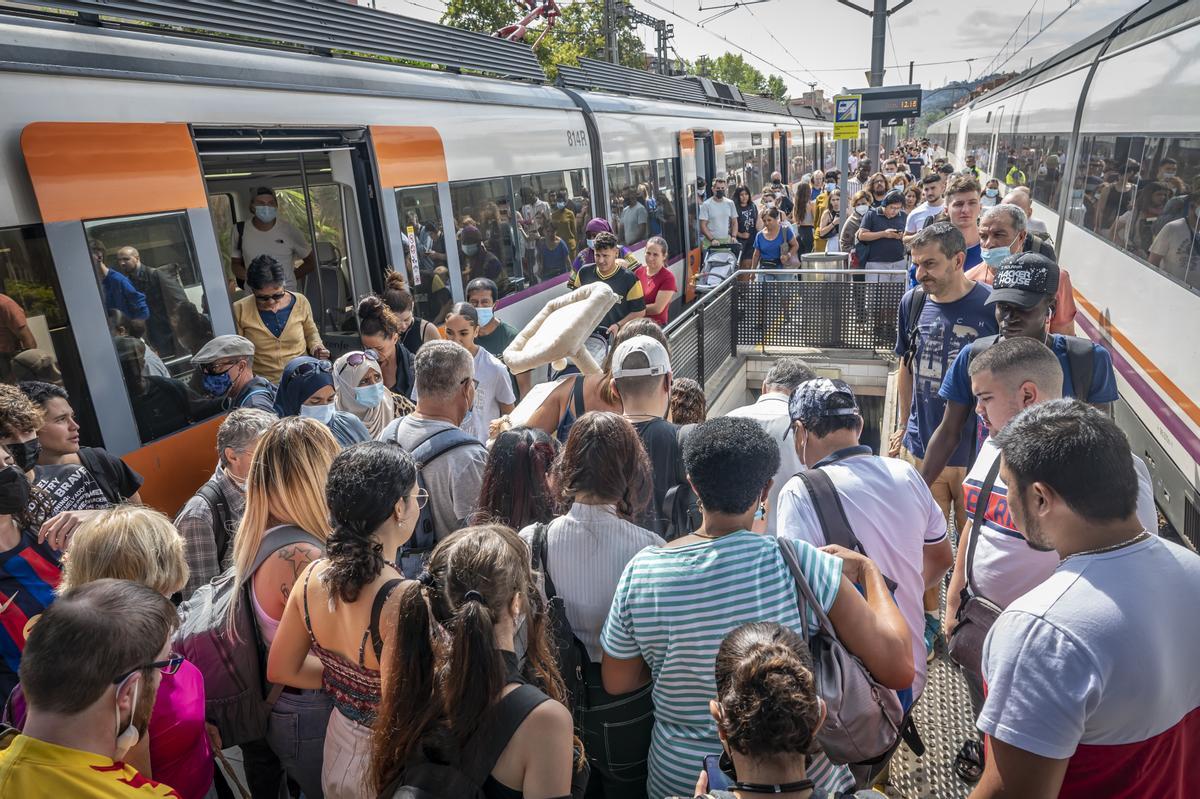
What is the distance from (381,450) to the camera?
225 centimetres

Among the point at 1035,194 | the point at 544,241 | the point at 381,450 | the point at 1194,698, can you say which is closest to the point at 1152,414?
the point at 1194,698

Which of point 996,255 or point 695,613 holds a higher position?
point 996,255

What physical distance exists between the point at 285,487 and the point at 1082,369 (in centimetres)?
321

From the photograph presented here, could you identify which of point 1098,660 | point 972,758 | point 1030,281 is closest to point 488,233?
point 1030,281

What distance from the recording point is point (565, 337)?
153 inches

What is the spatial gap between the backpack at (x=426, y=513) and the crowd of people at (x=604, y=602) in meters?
0.01

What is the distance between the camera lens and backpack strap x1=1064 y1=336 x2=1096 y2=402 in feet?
10.8

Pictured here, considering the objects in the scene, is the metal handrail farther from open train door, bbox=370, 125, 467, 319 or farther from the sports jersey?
the sports jersey

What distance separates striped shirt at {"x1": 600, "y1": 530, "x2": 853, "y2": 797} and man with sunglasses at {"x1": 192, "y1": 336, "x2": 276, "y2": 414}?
9.04ft

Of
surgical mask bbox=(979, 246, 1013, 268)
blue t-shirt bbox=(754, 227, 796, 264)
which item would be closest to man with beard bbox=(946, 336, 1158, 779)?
surgical mask bbox=(979, 246, 1013, 268)

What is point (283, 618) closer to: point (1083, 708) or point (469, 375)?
point (469, 375)

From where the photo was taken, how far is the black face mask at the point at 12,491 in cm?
244

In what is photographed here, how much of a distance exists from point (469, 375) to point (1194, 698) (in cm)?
265

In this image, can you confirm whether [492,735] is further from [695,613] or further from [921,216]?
[921,216]
